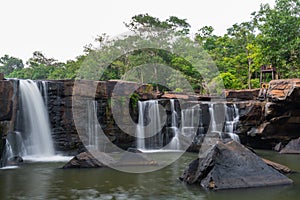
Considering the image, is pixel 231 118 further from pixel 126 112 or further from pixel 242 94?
pixel 242 94

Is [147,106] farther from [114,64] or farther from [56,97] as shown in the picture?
[114,64]

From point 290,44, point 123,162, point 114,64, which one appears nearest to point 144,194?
point 123,162

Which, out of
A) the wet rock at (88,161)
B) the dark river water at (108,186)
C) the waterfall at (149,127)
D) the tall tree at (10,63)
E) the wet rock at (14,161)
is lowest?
the dark river water at (108,186)

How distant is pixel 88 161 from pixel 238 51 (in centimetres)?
2953

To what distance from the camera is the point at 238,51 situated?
127 ft

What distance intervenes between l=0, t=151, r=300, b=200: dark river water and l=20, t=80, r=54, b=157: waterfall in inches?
169

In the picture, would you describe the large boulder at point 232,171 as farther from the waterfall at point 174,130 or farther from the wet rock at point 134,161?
the waterfall at point 174,130

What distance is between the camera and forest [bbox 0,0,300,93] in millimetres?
24234

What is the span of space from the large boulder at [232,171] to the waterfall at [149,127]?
10.9m

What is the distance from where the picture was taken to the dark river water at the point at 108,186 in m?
8.38

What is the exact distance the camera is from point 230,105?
21203 mm

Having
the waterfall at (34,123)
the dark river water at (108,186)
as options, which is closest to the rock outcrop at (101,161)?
the dark river water at (108,186)

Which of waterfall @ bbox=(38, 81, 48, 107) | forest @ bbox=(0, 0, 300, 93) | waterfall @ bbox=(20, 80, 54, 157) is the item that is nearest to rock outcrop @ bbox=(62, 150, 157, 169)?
waterfall @ bbox=(20, 80, 54, 157)

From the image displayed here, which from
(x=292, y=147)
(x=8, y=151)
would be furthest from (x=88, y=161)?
(x=292, y=147)
